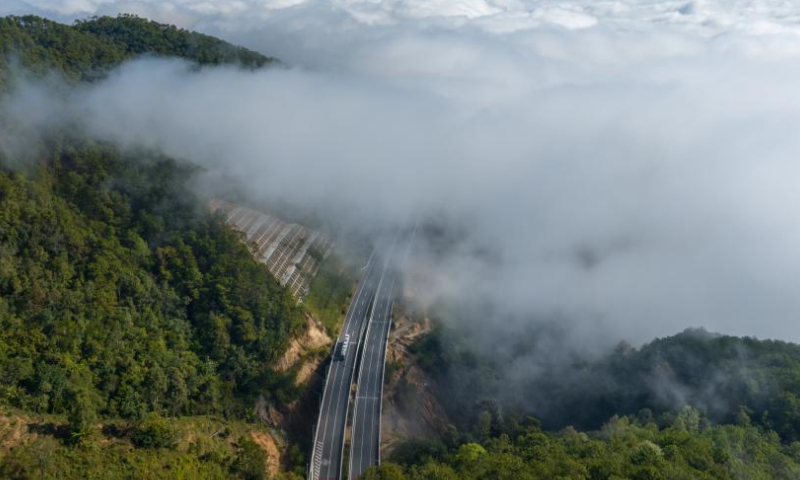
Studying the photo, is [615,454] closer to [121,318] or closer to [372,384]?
[372,384]

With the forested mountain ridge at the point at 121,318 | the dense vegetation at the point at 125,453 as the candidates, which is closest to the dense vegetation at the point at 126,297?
the forested mountain ridge at the point at 121,318

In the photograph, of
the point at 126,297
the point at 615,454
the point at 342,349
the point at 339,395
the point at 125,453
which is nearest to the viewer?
the point at 125,453

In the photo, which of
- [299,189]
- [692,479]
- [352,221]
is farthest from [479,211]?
[692,479]

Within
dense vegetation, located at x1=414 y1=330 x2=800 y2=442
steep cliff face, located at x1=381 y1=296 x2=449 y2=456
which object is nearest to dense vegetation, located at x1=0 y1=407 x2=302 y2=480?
steep cliff face, located at x1=381 y1=296 x2=449 y2=456

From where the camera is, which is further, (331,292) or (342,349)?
(331,292)

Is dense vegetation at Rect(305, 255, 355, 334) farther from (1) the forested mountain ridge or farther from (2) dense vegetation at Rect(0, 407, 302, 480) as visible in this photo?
(2) dense vegetation at Rect(0, 407, 302, 480)

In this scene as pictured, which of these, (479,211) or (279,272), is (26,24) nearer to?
(279,272)

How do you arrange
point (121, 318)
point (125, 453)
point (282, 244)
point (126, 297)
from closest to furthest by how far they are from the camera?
point (125, 453)
point (121, 318)
point (126, 297)
point (282, 244)

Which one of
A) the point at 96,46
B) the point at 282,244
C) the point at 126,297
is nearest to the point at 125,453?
the point at 126,297
